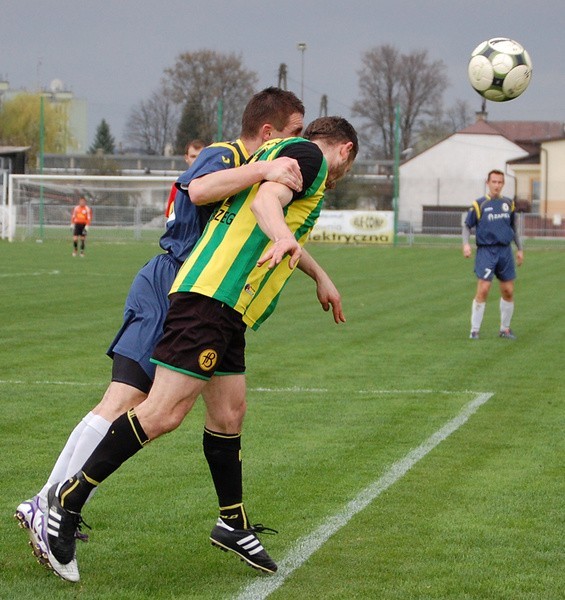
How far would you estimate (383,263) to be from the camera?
32.7 m

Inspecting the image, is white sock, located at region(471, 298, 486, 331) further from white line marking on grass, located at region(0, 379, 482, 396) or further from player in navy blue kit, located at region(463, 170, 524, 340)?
white line marking on grass, located at region(0, 379, 482, 396)

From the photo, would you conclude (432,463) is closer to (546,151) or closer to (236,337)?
(236,337)

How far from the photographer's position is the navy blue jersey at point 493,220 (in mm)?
14406

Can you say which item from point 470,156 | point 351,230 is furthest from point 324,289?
point 470,156

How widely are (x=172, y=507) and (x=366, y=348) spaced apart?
288 inches

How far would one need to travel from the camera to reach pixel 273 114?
188 inches

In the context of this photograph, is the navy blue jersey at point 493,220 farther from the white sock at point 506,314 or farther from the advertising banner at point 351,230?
the advertising banner at point 351,230

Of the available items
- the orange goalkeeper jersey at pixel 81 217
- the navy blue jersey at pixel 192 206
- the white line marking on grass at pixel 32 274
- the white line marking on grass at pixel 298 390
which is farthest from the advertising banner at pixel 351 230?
the navy blue jersey at pixel 192 206

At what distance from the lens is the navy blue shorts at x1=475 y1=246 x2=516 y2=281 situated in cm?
1431

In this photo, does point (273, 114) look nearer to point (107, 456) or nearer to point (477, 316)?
point (107, 456)

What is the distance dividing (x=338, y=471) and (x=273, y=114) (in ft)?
8.68

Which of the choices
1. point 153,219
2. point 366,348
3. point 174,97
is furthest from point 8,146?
point 366,348

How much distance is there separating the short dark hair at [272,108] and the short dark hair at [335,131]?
13cm

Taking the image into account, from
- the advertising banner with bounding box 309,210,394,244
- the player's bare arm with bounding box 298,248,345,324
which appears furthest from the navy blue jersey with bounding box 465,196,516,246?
the advertising banner with bounding box 309,210,394,244
